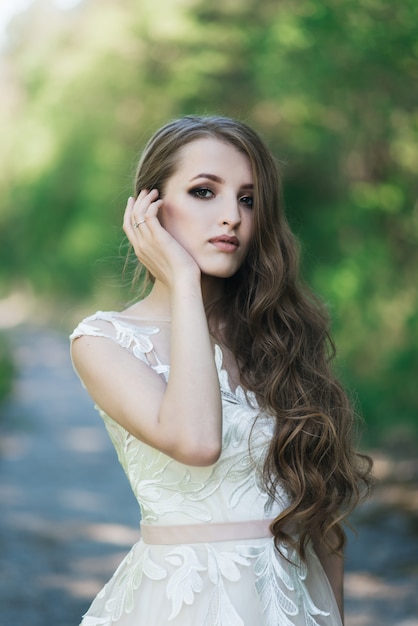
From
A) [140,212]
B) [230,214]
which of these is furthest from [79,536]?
[230,214]

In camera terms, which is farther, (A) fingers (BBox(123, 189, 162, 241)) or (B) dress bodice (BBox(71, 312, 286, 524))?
(A) fingers (BBox(123, 189, 162, 241))

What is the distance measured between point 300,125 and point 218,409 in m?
8.03

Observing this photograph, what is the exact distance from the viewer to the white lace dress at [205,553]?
7.45 feet

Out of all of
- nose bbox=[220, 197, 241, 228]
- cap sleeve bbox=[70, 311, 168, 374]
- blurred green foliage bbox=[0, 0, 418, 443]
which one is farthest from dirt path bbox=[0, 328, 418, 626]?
nose bbox=[220, 197, 241, 228]

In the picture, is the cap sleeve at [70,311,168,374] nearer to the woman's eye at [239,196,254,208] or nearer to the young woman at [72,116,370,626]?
the young woman at [72,116,370,626]

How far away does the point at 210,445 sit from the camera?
2.18 meters

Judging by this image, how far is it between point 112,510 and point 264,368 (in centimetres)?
600

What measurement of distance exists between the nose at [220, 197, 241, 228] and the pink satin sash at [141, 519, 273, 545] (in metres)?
0.73

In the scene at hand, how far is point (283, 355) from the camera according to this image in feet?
8.68

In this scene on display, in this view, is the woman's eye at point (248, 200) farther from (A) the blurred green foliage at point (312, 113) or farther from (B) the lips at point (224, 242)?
(A) the blurred green foliage at point (312, 113)

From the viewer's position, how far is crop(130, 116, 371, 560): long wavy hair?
242 cm

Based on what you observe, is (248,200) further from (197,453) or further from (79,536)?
(79,536)

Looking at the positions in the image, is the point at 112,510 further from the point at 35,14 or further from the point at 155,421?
the point at 35,14

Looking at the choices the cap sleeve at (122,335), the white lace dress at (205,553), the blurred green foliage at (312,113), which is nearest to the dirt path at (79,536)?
the blurred green foliage at (312,113)
